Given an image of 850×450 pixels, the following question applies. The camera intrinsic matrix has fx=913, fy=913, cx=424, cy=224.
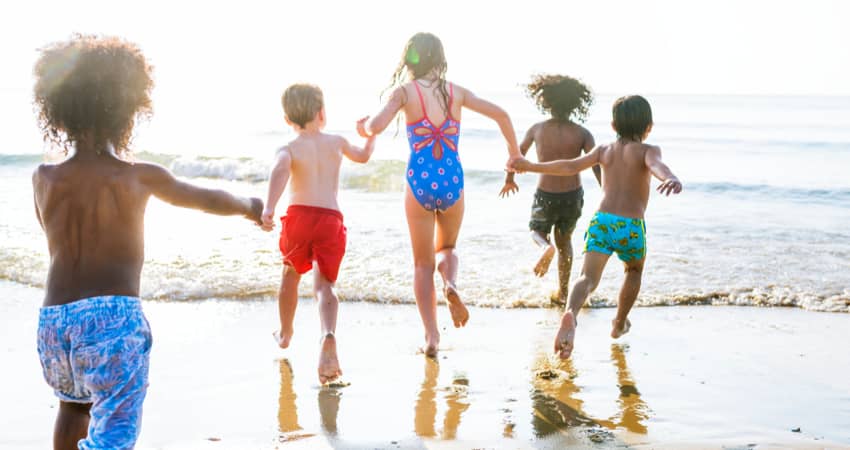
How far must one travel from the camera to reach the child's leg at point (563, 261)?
25.3ft

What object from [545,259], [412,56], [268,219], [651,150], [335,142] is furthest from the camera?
[545,259]

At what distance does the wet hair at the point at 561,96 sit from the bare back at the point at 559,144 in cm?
11

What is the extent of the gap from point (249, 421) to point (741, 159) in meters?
18.7

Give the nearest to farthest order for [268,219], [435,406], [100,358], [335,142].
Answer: [100,358] → [268,219] → [435,406] → [335,142]

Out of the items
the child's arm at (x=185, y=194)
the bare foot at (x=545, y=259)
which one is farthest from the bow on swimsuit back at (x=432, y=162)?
the child's arm at (x=185, y=194)

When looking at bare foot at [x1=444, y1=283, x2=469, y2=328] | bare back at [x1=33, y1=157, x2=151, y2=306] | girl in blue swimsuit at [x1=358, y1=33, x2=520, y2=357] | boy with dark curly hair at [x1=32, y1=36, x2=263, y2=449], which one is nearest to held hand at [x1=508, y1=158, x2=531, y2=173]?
girl in blue swimsuit at [x1=358, y1=33, x2=520, y2=357]

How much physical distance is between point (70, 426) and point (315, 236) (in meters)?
2.42

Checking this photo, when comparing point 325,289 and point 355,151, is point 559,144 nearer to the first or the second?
point 355,151

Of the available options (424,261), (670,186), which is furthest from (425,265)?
(670,186)

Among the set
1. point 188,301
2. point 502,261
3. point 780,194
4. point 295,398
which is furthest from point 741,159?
point 295,398

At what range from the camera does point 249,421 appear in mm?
4594

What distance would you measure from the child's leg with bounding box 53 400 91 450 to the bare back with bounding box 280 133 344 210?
8.05 ft

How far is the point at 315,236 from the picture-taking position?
5223 mm

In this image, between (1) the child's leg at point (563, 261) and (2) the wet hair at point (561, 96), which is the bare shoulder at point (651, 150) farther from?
(1) the child's leg at point (563, 261)
